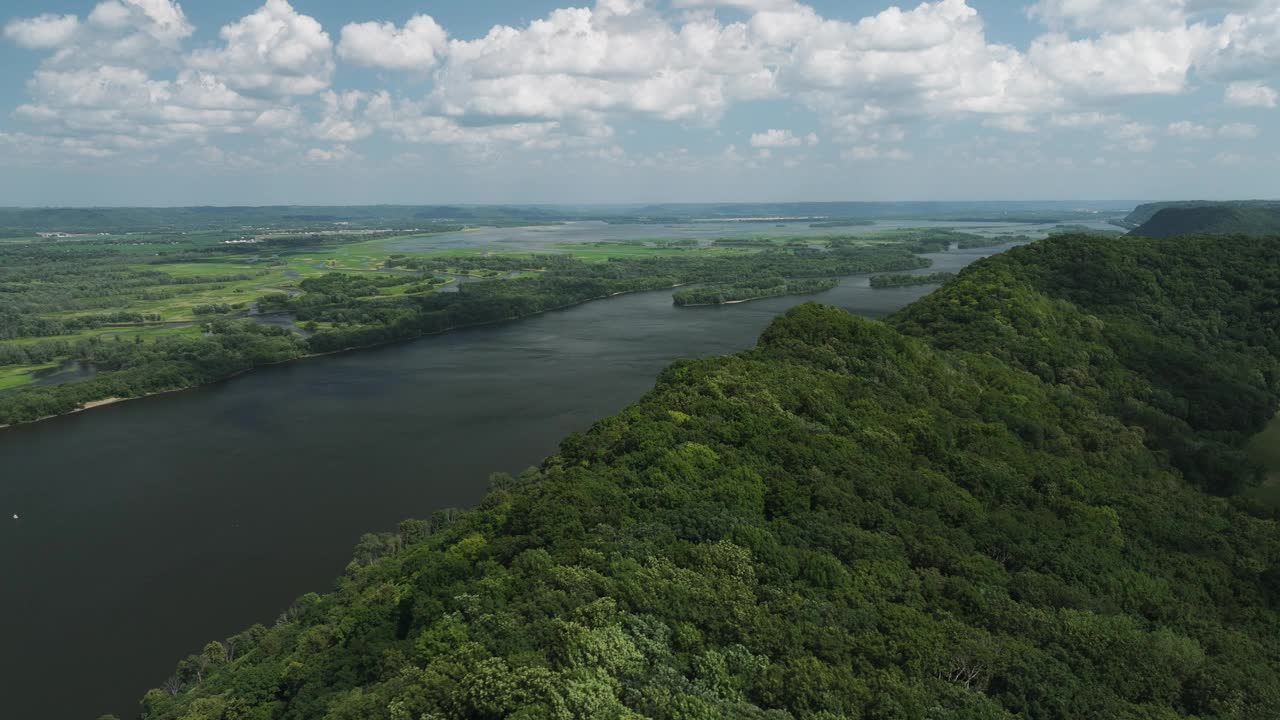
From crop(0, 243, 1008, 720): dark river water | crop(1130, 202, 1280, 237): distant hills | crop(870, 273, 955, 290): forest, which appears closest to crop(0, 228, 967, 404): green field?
crop(0, 243, 1008, 720): dark river water

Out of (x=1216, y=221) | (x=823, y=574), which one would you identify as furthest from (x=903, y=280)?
(x=823, y=574)

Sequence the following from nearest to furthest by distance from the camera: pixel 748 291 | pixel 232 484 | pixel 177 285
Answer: pixel 232 484
pixel 748 291
pixel 177 285

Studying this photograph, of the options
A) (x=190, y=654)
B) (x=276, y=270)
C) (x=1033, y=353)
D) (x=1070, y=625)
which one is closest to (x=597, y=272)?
(x=276, y=270)

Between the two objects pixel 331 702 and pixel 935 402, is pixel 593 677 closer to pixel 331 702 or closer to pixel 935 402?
A: pixel 331 702

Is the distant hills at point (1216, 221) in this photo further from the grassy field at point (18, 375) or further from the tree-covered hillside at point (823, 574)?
the grassy field at point (18, 375)

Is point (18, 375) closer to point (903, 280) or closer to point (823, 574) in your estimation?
point (823, 574)
